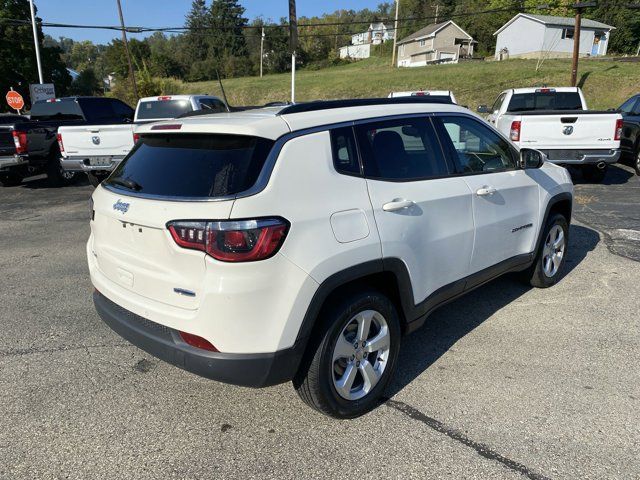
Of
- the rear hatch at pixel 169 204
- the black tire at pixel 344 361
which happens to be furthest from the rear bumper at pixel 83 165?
the black tire at pixel 344 361

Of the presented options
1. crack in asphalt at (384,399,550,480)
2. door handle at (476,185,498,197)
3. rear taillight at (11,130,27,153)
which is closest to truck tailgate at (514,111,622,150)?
door handle at (476,185,498,197)

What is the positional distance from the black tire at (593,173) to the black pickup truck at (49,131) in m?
10.3

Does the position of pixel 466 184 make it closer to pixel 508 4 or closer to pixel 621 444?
pixel 621 444

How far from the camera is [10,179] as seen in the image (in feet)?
37.9

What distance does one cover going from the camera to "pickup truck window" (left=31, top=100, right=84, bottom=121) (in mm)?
11242

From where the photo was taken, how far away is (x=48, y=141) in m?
10.6

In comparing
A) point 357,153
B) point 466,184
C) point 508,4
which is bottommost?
point 466,184

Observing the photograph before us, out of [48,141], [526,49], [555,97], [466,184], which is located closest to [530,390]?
[466,184]

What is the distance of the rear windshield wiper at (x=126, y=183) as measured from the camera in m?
2.73

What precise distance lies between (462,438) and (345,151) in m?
1.74

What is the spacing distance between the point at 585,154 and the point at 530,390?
7.28 metres

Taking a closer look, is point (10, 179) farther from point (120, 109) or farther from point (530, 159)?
point (530, 159)

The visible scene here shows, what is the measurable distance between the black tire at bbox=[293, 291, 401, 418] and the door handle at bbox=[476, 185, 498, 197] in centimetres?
118

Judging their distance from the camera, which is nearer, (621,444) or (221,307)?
(221,307)
